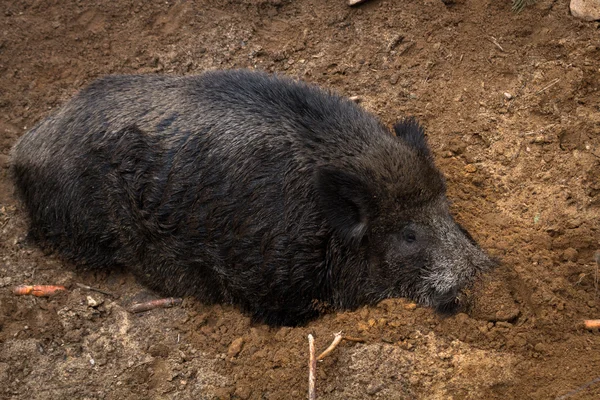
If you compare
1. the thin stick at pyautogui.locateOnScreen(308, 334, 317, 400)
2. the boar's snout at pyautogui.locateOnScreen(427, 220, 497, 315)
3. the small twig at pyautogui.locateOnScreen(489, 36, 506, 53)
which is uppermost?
the small twig at pyautogui.locateOnScreen(489, 36, 506, 53)

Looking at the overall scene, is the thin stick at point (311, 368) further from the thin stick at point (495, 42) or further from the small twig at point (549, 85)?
the thin stick at point (495, 42)

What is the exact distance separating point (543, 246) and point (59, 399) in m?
3.95

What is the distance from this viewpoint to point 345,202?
5.08 meters

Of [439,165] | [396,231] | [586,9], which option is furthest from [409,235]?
[586,9]

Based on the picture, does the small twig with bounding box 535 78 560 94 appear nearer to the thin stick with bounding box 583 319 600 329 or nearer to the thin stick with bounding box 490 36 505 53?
the thin stick with bounding box 490 36 505 53

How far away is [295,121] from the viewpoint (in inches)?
214

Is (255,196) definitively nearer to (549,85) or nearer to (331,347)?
(331,347)

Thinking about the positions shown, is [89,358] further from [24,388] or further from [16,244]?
[16,244]

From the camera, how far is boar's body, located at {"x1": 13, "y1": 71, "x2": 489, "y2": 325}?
516cm

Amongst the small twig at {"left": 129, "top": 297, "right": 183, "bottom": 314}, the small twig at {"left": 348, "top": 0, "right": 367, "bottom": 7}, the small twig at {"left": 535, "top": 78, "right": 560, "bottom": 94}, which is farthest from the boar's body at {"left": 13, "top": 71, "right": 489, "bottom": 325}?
the small twig at {"left": 348, "top": 0, "right": 367, "bottom": 7}

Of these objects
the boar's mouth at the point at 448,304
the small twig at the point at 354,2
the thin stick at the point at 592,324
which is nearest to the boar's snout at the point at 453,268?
the boar's mouth at the point at 448,304

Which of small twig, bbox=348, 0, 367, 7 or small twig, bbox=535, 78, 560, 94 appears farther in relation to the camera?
small twig, bbox=348, 0, 367, 7

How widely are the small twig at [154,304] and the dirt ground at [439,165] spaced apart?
6cm

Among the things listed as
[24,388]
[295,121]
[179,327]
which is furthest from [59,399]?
[295,121]
